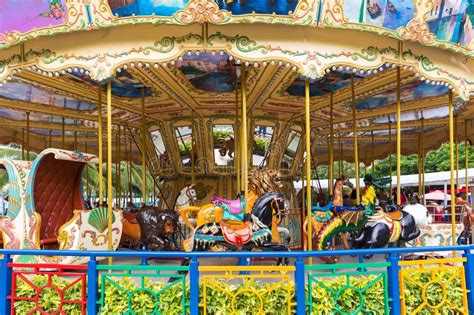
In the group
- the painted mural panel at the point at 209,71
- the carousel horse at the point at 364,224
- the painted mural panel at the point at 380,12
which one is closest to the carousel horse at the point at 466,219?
the carousel horse at the point at 364,224

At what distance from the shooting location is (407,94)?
9680mm

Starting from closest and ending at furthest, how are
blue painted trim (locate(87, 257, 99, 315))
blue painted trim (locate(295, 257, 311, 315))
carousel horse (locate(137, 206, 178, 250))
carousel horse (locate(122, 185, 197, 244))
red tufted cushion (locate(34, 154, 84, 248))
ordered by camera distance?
blue painted trim (locate(295, 257, 311, 315)) < blue painted trim (locate(87, 257, 99, 315)) < carousel horse (locate(137, 206, 178, 250)) < red tufted cushion (locate(34, 154, 84, 248)) < carousel horse (locate(122, 185, 197, 244))

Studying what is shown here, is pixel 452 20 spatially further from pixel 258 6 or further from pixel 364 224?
pixel 364 224

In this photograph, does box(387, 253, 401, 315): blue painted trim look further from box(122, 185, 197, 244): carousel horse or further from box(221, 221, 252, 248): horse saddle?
box(122, 185, 197, 244): carousel horse

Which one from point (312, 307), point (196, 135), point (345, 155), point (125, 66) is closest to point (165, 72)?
point (125, 66)

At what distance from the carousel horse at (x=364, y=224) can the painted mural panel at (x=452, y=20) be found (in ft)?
8.83

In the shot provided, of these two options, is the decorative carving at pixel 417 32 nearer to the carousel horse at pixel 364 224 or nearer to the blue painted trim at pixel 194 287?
the carousel horse at pixel 364 224

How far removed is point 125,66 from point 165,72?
5.27ft

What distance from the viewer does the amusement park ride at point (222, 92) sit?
5.96m

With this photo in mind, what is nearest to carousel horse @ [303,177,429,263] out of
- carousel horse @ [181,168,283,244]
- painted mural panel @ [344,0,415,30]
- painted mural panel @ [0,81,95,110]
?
carousel horse @ [181,168,283,244]

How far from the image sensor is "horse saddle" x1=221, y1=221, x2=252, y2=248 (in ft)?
20.0

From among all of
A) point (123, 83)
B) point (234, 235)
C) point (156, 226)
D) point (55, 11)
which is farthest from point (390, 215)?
point (55, 11)

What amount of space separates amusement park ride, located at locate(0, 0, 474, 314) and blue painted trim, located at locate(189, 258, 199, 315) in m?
0.01

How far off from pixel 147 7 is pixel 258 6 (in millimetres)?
1380
